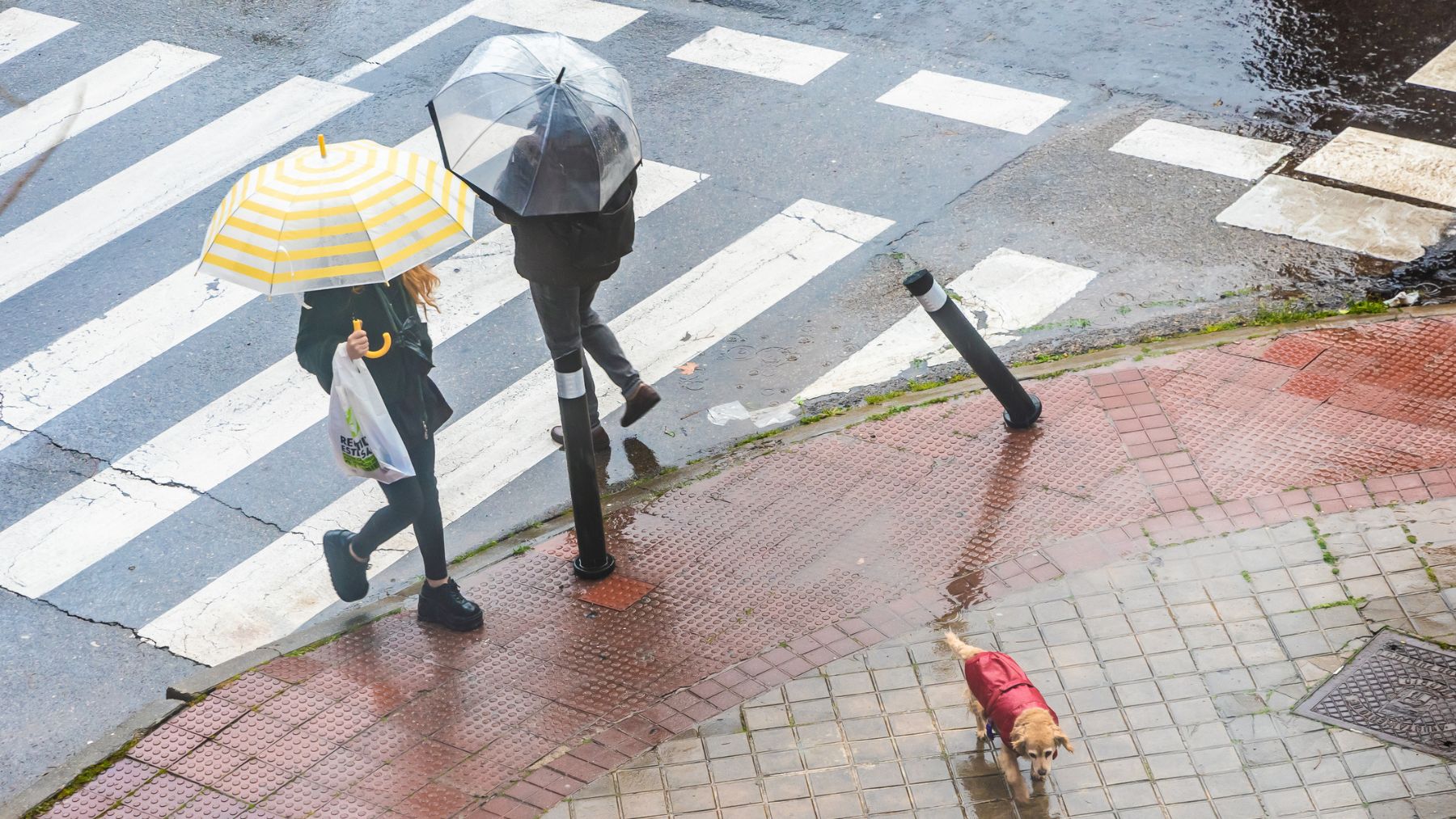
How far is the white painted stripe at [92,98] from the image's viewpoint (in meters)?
11.6

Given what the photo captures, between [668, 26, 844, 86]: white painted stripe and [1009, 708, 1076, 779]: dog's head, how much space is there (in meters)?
7.37

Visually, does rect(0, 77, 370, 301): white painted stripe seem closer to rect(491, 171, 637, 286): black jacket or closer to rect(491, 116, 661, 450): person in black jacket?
rect(491, 116, 661, 450): person in black jacket

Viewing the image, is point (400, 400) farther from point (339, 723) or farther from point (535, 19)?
point (535, 19)

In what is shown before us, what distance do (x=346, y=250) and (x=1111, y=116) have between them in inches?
273

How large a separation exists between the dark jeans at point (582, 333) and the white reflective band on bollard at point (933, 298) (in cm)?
171

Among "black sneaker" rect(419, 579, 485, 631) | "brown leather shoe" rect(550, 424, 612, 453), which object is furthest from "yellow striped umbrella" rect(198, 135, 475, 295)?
"brown leather shoe" rect(550, 424, 612, 453)

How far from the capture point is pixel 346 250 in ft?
18.3

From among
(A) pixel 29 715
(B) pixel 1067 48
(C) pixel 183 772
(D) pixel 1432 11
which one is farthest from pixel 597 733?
(D) pixel 1432 11

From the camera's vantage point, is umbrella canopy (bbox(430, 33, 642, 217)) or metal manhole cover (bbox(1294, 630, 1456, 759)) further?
umbrella canopy (bbox(430, 33, 642, 217))

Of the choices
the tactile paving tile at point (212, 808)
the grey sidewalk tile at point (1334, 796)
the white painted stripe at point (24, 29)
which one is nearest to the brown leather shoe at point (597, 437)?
the tactile paving tile at point (212, 808)

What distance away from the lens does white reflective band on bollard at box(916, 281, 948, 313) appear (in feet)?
23.8

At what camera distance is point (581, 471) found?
21.7 ft

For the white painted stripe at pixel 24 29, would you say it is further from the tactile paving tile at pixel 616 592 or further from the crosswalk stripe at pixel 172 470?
the tactile paving tile at pixel 616 592

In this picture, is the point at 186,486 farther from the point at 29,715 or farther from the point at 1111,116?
the point at 1111,116
